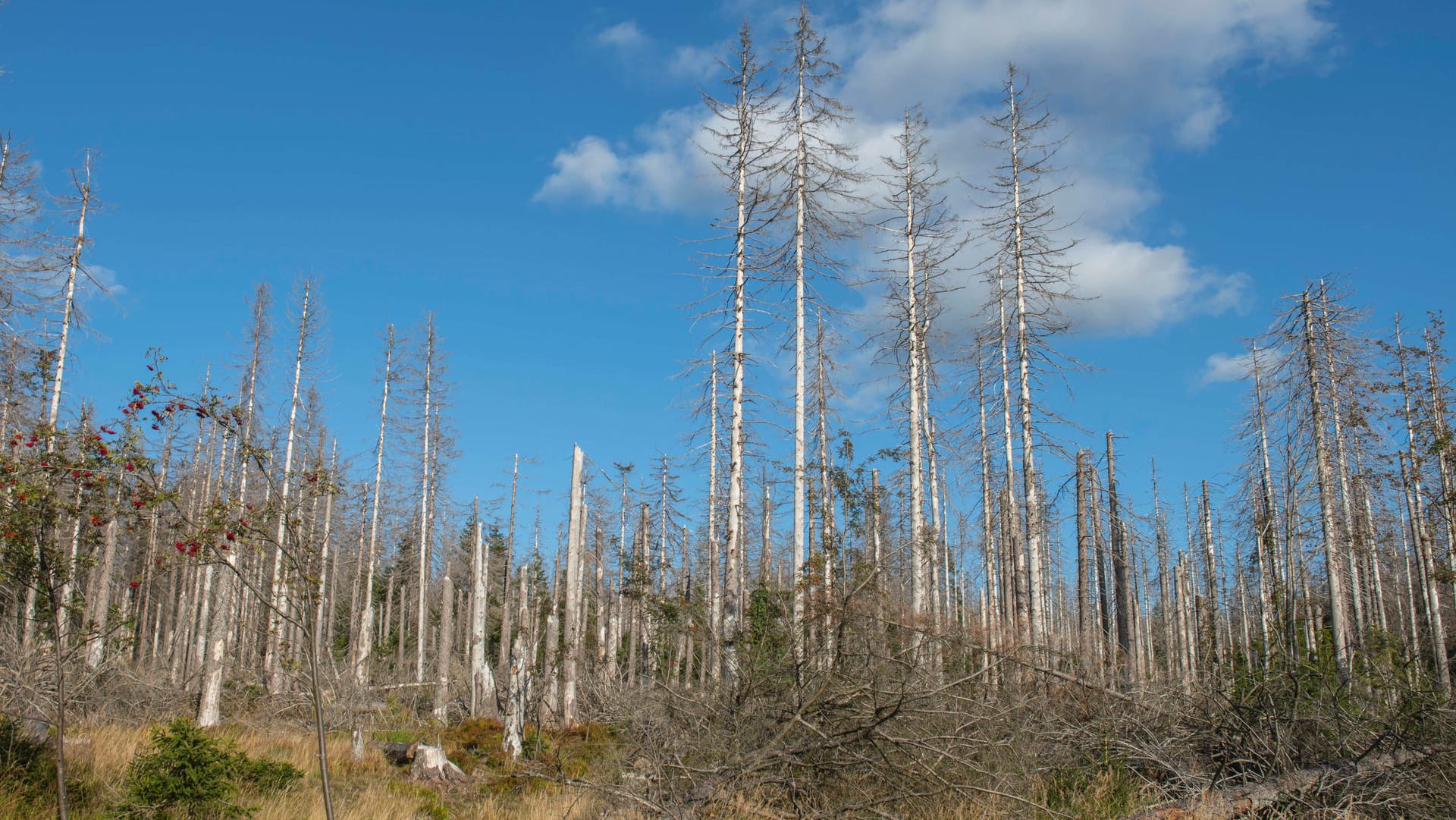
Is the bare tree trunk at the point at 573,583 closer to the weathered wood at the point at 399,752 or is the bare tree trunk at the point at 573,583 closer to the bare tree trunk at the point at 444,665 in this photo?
the weathered wood at the point at 399,752

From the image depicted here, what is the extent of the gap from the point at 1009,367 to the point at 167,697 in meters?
19.0

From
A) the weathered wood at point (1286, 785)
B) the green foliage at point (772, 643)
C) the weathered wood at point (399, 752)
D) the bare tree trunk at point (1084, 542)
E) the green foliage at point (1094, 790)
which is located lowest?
the weathered wood at point (399, 752)

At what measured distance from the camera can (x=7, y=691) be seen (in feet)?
39.5

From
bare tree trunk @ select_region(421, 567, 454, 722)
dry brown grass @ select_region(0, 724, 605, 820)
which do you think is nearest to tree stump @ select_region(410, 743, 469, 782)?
dry brown grass @ select_region(0, 724, 605, 820)

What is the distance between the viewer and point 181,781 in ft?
28.6

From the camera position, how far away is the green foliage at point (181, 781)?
8594 mm

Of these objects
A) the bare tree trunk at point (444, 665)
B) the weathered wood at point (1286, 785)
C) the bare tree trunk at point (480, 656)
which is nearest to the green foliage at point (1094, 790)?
the weathered wood at point (1286, 785)

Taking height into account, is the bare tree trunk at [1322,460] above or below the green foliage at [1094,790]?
above

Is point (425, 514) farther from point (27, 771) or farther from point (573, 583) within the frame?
point (27, 771)

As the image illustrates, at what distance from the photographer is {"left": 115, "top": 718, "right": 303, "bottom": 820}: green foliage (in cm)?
859

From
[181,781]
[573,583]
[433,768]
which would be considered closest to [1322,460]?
[573,583]

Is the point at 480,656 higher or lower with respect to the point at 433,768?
higher

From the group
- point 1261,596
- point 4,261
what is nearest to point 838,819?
point 4,261

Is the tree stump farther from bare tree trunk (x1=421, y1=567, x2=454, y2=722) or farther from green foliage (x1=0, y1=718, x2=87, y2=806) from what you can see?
bare tree trunk (x1=421, y1=567, x2=454, y2=722)
